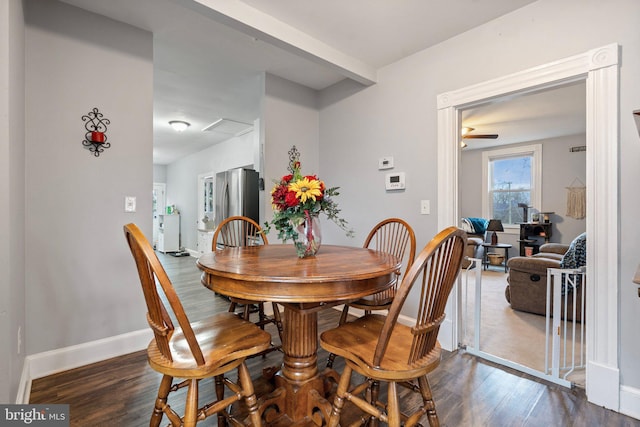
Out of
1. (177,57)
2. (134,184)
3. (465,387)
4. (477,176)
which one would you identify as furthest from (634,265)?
(477,176)

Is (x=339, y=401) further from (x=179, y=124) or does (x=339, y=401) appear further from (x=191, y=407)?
(x=179, y=124)

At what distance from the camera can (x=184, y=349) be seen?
4.02 feet

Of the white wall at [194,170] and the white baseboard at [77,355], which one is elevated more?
the white wall at [194,170]

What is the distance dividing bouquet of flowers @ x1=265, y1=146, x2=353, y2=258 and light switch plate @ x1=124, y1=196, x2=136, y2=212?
140cm

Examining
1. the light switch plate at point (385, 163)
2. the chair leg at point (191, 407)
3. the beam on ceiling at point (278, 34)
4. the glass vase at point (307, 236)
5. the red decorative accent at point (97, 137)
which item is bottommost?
the chair leg at point (191, 407)

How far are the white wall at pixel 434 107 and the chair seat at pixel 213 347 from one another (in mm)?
1797

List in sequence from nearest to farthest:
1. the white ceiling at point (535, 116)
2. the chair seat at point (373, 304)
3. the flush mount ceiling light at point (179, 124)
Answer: the chair seat at point (373, 304) → the white ceiling at point (535, 116) → the flush mount ceiling light at point (179, 124)

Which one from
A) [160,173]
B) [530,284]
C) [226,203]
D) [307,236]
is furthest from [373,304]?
[160,173]

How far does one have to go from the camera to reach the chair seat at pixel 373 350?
3.60 ft

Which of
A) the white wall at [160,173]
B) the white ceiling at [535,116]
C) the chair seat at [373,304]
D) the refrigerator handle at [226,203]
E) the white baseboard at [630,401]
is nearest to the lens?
the white baseboard at [630,401]

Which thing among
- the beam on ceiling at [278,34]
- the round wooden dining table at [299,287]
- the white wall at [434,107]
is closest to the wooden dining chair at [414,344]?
the round wooden dining table at [299,287]

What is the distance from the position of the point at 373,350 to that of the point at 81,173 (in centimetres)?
229

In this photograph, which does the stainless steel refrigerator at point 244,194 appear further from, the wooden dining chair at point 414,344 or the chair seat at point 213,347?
the wooden dining chair at point 414,344

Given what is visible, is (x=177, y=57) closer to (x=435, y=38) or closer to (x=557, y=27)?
(x=435, y=38)
